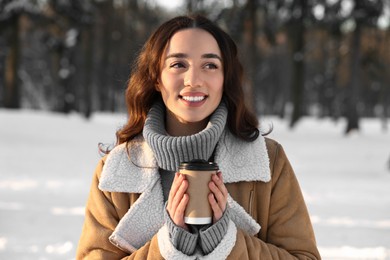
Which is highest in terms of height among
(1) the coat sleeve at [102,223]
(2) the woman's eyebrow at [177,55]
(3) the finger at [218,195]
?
(2) the woman's eyebrow at [177,55]

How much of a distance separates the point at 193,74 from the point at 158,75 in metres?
0.23

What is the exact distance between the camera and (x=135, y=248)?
2609 millimetres

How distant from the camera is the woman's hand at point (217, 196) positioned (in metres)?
2.26

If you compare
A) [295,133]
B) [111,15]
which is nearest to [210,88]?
[295,133]

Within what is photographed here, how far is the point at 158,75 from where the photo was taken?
2707 millimetres

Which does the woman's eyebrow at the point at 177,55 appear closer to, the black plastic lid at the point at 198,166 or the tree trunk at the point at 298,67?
the black plastic lid at the point at 198,166

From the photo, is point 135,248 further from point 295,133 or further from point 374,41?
point 374,41

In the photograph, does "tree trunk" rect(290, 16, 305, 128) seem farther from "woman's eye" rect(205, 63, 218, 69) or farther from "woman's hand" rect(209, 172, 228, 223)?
"woman's hand" rect(209, 172, 228, 223)

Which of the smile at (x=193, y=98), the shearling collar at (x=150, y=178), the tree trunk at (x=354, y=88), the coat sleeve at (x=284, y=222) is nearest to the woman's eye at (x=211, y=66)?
the smile at (x=193, y=98)

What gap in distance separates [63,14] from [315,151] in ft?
40.2

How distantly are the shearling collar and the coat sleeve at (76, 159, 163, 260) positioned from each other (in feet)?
0.15

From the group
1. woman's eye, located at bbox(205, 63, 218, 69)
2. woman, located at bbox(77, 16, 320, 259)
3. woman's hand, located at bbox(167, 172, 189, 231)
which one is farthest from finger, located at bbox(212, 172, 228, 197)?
woman's eye, located at bbox(205, 63, 218, 69)

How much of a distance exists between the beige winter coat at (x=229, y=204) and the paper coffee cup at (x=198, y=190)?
0.30 metres

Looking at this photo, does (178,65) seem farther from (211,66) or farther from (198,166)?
(198,166)
